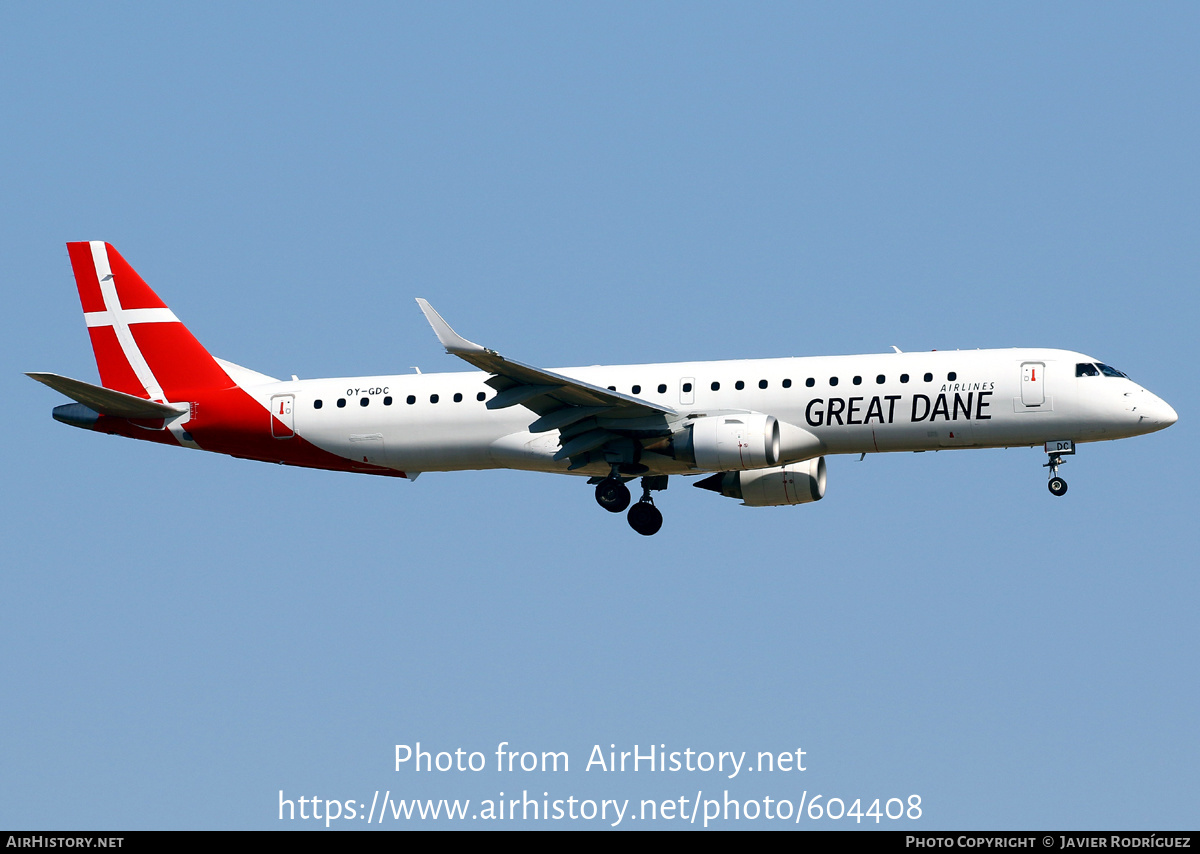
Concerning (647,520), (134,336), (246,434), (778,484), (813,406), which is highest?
(134,336)

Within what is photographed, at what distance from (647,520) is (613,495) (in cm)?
137

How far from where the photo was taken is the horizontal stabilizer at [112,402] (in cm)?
4176

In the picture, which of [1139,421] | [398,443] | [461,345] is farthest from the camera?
[398,443]

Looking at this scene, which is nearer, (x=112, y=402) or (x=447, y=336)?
(x=447, y=336)

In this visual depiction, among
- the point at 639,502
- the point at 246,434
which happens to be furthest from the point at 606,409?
the point at 246,434

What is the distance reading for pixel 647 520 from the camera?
1686 inches

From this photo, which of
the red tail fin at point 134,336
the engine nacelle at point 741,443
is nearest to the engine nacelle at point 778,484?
the engine nacelle at point 741,443

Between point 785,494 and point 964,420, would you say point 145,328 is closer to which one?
point 785,494

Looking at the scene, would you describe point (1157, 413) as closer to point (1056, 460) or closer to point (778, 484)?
point (1056, 460)

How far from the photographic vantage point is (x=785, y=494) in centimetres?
4362

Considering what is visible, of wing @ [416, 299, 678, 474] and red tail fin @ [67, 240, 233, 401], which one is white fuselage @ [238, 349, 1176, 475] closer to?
wing @ [416, 299, 678, 474]

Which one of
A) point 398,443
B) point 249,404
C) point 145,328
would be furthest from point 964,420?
point 145,328

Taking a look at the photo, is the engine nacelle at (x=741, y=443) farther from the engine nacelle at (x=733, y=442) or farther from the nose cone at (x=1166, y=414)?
the nose cone at (x=1166, y=414)

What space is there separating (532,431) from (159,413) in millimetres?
10890
